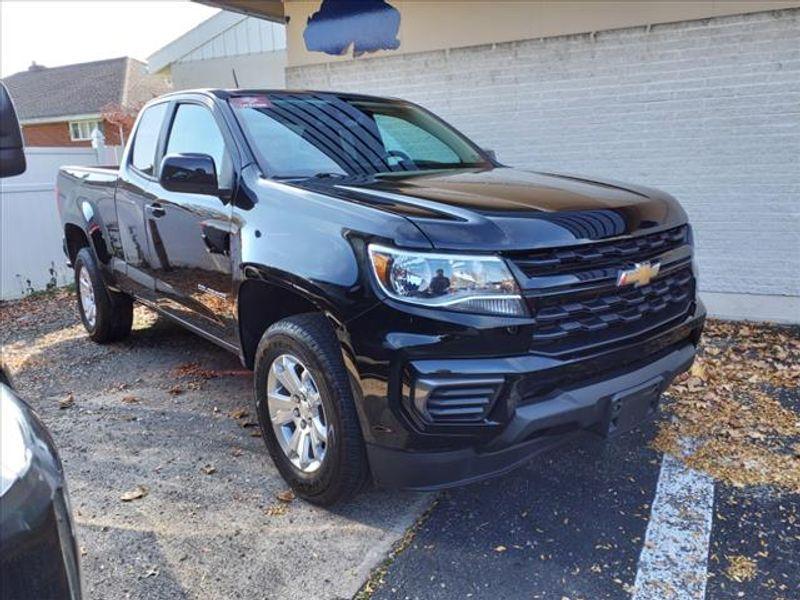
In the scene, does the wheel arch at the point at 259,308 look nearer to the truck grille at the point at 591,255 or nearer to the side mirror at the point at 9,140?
the truck grille at the point at 591,255

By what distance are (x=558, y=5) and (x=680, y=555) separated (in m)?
5.56

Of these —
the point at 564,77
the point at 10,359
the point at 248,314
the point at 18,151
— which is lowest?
the point at 10,359

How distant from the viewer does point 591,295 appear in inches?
101

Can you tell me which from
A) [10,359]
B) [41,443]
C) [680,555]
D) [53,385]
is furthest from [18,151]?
[10,359]

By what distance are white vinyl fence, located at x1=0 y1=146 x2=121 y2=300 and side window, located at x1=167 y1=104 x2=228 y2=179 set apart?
4.82 meters

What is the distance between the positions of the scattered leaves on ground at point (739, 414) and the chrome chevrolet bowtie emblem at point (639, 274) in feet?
4.10

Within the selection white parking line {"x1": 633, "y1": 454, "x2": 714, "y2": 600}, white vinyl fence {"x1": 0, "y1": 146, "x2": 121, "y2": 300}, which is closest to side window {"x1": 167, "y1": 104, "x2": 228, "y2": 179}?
white parking line {"x1": 633, "y1": 454, "x2": 714, "y2": 600}

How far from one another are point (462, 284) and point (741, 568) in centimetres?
162

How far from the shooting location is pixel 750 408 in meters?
4.12

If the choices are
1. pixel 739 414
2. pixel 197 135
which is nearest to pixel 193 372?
pixel 197 135

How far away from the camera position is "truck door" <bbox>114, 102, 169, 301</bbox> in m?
4.43

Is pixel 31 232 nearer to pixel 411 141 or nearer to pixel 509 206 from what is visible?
pixel 411 141

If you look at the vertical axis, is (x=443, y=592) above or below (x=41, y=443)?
below

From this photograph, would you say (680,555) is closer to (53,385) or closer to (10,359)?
(53,385)
